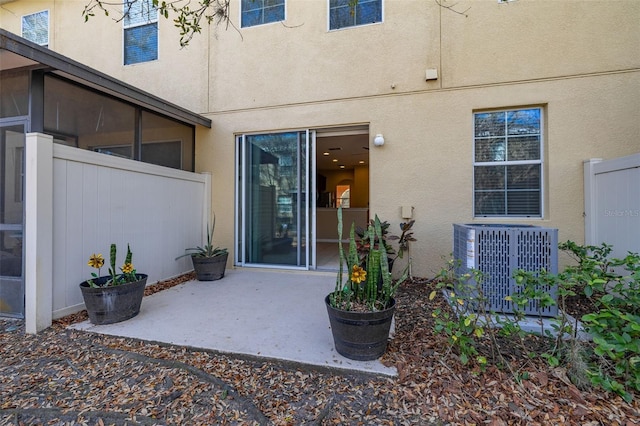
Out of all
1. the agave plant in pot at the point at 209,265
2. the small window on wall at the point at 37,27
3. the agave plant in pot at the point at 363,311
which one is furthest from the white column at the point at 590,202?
the small window on wall at the point at 37,27

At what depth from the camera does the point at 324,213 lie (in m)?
10.0

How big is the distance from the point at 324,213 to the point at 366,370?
26.0 ft

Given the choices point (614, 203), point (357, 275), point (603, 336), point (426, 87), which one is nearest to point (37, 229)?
point (357, 275)

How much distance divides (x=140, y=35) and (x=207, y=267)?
5.03m

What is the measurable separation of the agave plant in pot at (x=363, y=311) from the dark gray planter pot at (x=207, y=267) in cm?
273

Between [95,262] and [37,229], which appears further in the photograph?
[95,262]

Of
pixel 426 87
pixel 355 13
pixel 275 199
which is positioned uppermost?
pixel 355 13

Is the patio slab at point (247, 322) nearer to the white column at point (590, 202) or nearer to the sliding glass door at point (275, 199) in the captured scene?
the sliding glass door at point (275, 199)

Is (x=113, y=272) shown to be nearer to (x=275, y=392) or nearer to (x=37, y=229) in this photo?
(x=37, y=229)

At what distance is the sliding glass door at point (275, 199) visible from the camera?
17.1ft

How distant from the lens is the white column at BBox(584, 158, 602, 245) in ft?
12.9

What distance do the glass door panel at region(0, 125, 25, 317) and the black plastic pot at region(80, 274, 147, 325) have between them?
0.81 metres

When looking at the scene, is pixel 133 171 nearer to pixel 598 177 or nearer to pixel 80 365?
pixel 80 365

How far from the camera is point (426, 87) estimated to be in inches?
182
